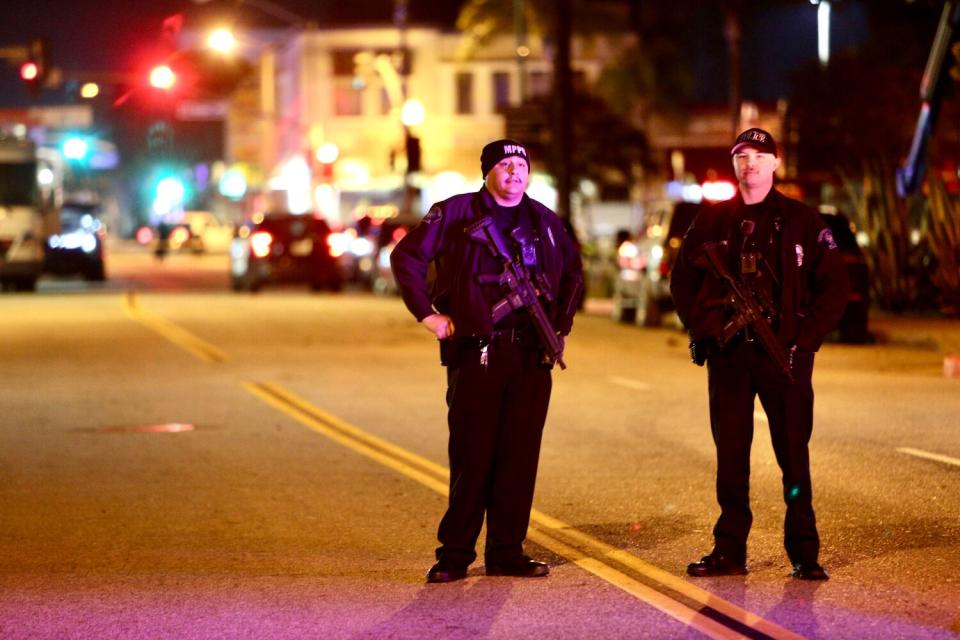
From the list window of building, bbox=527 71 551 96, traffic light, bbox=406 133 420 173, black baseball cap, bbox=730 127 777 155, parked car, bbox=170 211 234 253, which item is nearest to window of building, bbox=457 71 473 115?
window of building, bbox=527 71 551 96

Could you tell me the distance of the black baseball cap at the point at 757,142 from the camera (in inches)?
314

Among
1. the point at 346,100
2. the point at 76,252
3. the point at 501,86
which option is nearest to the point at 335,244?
the point at 76,252

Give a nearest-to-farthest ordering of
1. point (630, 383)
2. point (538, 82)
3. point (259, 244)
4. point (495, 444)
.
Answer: point (495, 444) → point (630, 383) → point (259, 244) → point (538, 82)

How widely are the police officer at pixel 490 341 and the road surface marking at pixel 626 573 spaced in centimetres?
45

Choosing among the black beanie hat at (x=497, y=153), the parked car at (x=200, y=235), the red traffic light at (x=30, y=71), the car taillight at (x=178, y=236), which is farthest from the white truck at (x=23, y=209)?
the car taillight at (x=178, y=236)

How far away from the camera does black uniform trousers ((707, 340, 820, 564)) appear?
803 centimetres

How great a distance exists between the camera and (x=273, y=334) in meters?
26.0

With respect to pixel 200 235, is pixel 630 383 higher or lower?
higher

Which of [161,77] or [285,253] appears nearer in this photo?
[161,77]

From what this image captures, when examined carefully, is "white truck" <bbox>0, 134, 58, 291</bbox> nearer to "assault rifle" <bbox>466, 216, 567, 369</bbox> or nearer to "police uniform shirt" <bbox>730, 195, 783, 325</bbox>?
"assault rifle" <bbox>466, 216, 567, 369</bbox>

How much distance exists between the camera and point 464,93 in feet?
261

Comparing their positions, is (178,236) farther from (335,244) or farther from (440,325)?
(440,325)

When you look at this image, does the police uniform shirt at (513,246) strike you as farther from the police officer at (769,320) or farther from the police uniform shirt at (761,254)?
the police uniform shirt at (761,254)

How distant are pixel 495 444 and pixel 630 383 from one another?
34.4 ft
